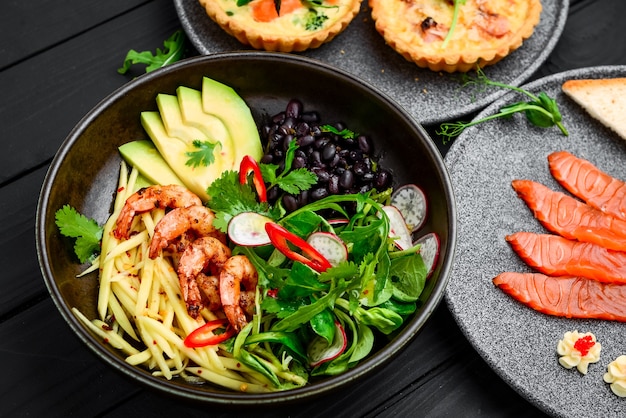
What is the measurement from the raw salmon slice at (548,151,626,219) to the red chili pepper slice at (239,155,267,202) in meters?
1.43

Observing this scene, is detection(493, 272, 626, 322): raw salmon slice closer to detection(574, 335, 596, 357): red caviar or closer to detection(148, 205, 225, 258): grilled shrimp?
detection(574, 335, 596, 357): red caviar

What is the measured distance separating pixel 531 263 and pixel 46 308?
83.2 inches

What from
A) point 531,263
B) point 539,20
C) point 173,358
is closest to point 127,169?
point 173,358

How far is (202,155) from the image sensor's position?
9.45 feet

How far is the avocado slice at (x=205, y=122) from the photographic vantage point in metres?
2.97

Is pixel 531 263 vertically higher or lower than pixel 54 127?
lower

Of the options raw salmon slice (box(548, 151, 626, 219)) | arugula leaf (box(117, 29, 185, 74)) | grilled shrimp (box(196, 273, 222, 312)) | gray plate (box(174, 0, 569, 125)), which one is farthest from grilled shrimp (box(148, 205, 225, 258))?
raw salmon slice (box(548, 151, 626, 219))

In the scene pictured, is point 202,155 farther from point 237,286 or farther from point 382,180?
point 382,180

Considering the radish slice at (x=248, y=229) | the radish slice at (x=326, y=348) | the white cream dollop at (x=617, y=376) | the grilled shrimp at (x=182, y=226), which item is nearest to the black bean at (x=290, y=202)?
the radish slice at (x=248, y=229)

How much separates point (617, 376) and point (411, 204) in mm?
1078

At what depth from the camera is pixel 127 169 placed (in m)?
2.98

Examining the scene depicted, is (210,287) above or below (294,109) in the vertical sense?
below

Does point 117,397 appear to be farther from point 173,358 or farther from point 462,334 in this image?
point 462,334

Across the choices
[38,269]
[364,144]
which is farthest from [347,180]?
[38,269]
